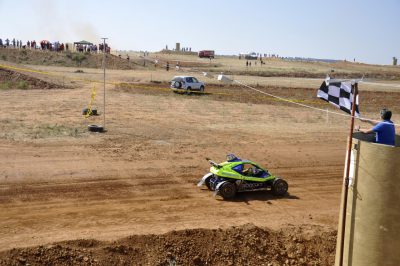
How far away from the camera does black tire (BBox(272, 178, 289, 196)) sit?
13.2 metres

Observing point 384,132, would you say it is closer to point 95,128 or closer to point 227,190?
point 227,190

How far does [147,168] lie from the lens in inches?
612

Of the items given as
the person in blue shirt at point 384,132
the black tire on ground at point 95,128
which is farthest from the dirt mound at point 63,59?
the person in blue shirt at point 384,132

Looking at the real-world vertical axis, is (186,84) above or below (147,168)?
above

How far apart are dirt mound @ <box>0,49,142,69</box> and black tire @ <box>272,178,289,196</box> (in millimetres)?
52040

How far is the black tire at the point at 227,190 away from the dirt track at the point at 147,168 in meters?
0.28

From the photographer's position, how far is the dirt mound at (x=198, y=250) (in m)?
8.85

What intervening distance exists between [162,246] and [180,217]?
1.83 metres

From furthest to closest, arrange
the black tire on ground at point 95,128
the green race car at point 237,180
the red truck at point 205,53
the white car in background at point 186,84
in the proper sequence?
the red truck at point 205,53 → the white car in background at point 186,84 → the black tire on ground at point 95,128 → the green race car at point 237,180

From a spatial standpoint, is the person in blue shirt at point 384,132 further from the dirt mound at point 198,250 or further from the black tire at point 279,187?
the black tire at point 279,187

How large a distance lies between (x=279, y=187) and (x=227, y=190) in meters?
1.63

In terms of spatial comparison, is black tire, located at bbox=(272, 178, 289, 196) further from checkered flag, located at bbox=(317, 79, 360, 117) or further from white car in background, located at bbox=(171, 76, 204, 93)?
white car in background, located at bbox=(171, 76, 204, 93)

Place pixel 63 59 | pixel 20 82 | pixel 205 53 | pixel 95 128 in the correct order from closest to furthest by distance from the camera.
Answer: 1. pixel 95 128
2. pixel 20 82
3. pixel 63 59
4. pixel 205 53

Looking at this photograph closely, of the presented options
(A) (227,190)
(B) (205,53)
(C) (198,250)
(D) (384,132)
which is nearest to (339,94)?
(D) (384,132)
